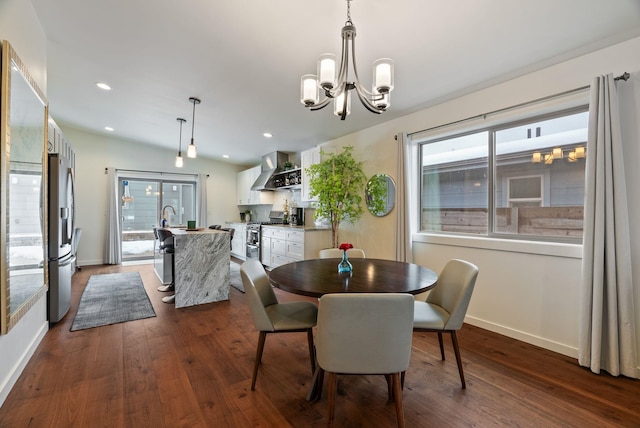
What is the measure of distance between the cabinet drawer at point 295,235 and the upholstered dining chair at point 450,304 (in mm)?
2646

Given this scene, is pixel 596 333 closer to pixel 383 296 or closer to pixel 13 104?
pixel 383 296

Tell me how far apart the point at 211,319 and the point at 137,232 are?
4.83 metres

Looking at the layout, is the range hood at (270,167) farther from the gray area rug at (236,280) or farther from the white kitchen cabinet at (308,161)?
the gray area rug at (236,280)

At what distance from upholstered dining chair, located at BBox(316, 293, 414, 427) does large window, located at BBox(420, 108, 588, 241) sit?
210cm

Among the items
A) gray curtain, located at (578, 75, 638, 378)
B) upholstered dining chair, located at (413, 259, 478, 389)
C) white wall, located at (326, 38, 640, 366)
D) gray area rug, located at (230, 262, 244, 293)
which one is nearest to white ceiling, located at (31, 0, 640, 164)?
white wall, located at (326, 38, 640, 366)

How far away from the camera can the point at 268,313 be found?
1995 mm

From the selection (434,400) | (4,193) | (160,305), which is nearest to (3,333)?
(4,193)

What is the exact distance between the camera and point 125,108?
457cm

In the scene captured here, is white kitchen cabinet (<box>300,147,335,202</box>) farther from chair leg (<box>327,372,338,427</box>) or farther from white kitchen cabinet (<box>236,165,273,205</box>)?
chair leg (<box>327,372,338,427</box>)

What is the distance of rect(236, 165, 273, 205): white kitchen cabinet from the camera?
6.62 m

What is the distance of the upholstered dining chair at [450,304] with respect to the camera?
185 centimetres

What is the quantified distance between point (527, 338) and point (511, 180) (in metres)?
1.51

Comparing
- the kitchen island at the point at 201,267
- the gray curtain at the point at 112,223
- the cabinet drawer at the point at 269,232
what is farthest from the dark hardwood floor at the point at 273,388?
the gray curtain at the point at 112,223

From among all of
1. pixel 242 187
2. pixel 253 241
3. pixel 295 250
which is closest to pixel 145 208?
pixel 242 187
